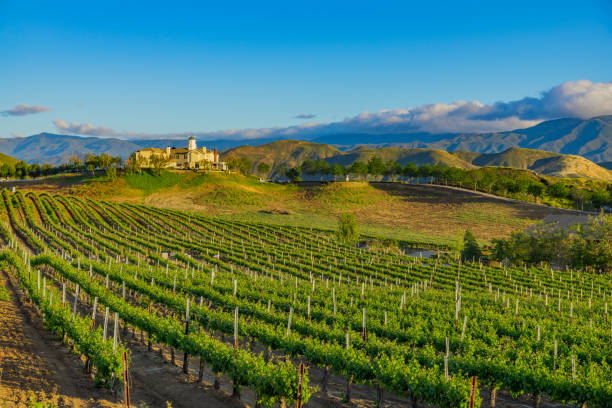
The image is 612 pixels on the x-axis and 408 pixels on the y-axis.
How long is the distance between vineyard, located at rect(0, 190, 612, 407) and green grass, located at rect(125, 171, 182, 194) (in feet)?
200

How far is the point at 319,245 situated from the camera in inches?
2574

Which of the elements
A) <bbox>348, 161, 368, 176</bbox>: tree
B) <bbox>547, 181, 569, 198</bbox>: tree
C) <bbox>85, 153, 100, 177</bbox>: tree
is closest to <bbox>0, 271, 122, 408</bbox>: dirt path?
→ <bbox>85, 153, 100, 177</bbox>: tree

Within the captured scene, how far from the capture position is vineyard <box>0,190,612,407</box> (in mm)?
15367

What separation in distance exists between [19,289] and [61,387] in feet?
65.3

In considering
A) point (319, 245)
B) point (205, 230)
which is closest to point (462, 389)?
point (319, 245)

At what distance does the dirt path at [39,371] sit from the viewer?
15.1 meters

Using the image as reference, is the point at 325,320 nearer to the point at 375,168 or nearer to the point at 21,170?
the point at 375,168

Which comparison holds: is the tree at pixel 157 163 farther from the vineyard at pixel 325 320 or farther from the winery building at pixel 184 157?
the vineyard at pixel 325 320

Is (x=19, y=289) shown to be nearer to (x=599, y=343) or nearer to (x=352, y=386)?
(x=352, y=386)

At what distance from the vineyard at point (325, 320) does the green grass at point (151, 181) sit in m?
61.1

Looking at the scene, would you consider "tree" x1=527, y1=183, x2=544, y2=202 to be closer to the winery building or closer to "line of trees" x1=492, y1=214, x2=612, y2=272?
"line of trees" x1=492, y1=214, x2=612, y2=272

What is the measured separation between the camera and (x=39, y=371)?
17281 mm

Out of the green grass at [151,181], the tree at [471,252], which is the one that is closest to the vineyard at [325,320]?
the tree at [471,252]

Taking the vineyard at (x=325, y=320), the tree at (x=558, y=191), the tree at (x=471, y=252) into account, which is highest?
the tree at (x=558, y=191)
